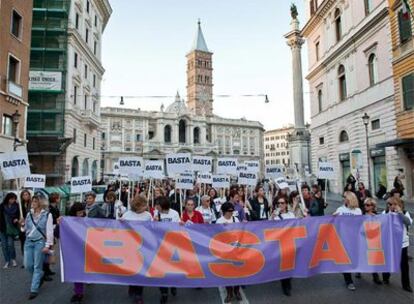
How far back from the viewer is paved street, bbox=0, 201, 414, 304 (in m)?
5.57

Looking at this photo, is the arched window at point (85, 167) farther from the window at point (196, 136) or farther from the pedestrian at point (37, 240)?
the window at point (196, 136)

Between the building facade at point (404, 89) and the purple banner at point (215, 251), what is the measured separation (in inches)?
639

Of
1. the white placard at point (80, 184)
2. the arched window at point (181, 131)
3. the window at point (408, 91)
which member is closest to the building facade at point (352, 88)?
the window at point (408, 91)

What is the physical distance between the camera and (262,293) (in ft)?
19.4

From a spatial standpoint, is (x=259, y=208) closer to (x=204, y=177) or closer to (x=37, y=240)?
(x=37, y=240)

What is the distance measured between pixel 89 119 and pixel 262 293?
3474 centimetres

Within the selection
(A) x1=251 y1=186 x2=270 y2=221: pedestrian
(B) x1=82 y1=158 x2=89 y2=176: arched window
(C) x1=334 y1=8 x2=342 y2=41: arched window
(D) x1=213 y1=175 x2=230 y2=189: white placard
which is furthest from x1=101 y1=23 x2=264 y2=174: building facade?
(A) x1=251 y1=186 x2=270 y2=221: pedestrian

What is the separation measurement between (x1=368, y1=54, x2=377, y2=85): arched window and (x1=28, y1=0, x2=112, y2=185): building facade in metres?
24.1

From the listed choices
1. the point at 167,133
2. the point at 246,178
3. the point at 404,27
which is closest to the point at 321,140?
the point at 404,27

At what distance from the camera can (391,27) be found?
22.6 metres

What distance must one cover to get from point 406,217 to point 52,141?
28.7 meters

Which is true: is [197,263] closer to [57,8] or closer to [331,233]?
[331,233]

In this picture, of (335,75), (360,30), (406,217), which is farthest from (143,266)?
(335,75)

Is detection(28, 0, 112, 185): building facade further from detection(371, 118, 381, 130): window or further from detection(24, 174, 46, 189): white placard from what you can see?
detection(371, 118, 381, 130): window
